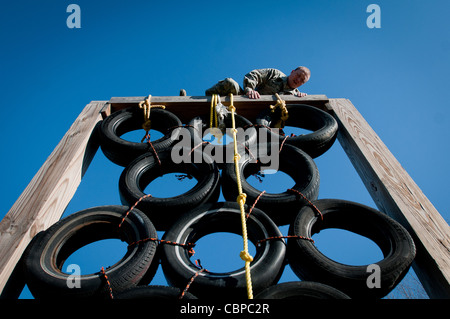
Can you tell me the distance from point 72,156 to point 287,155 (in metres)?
1.85

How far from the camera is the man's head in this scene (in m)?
4.69

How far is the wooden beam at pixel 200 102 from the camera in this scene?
3.79 meters

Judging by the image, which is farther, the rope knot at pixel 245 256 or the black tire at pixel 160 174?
the black tire at pixel 160 174

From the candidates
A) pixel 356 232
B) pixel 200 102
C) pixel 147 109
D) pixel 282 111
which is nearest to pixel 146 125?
pixel 147 109

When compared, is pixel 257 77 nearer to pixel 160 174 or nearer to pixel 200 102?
pixel 200 102

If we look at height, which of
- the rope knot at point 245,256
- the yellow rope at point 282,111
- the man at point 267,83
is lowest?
the rope knot at point 245,256

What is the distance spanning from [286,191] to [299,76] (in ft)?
8.68

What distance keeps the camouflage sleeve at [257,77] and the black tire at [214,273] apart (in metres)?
2.52

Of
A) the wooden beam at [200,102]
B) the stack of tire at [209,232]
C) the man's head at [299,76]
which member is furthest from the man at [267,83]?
the stack of tire at [209,232]

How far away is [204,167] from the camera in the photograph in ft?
9.26

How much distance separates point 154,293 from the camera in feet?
5.78

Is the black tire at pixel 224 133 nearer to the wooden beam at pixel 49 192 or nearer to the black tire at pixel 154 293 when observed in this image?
the wooden beam at pixel 49 192

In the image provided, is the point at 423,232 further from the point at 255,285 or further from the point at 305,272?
the point at 255,285
